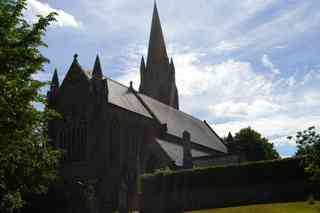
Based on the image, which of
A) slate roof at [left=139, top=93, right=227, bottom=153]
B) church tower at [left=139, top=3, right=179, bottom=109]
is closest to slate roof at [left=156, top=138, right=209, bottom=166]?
slate roof at [left=139, top=93, right=227, bottom=153]

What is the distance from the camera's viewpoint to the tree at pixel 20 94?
15.1m

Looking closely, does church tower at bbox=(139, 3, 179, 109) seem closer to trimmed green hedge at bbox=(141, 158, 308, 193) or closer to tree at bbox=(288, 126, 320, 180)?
trimmed green hedge at bbox=(141, 158, 308, 193)

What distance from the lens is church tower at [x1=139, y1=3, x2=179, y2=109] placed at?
248 ft

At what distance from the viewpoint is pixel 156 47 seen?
76.7 m

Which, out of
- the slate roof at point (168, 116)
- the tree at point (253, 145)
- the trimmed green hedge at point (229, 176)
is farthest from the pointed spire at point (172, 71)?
the trimmed green hedge at point (229, 176)

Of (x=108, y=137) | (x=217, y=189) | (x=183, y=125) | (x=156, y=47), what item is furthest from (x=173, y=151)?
(x=156, y=47)

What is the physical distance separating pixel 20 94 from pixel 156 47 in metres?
62.2

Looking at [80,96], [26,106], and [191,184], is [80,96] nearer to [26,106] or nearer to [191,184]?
[191,184]

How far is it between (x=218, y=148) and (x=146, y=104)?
602 inches

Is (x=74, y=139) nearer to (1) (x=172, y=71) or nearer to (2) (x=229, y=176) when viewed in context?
(2) (x=229, y=176)

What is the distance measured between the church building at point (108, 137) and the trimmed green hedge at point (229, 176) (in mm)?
4954

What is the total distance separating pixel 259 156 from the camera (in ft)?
251

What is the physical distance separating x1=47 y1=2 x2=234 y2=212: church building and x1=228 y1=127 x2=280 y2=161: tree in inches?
921

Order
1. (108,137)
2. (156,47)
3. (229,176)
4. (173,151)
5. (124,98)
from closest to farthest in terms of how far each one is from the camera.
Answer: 1. (229,176)
2. (108,137)
3. (173,151)
4. (124,98)
5. (156,47)
